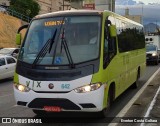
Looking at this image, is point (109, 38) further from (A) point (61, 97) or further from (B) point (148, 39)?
(B) point (148, 39)

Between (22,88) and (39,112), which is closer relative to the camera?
(22,88)

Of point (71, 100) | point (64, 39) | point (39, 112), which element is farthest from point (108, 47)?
point (39, 112)

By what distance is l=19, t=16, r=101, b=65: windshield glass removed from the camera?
8562mm

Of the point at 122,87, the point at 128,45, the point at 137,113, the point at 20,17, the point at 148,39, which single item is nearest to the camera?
the point at 137,113

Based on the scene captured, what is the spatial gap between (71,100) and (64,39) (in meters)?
1.49

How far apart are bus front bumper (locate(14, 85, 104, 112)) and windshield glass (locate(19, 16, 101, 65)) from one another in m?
0.75

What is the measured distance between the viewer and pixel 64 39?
877 cm

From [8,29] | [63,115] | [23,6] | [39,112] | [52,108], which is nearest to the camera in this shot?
[52,108]

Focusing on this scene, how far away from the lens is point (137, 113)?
9.83 metres

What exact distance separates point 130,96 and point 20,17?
44.7 meters

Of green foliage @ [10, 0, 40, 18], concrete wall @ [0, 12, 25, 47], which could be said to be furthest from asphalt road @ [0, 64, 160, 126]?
green foliage @ [10, 0, 40, 18]

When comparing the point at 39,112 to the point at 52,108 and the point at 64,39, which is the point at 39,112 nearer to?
the point at 52,108

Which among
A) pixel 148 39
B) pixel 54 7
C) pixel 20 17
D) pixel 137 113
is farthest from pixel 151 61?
pixel 54 7

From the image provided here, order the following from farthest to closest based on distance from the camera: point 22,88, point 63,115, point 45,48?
1. point 63,115
2. point 45,48
3. point 22,88
